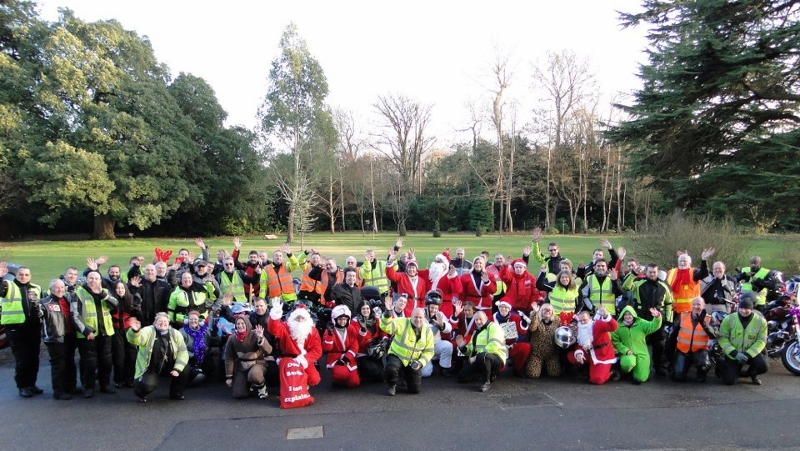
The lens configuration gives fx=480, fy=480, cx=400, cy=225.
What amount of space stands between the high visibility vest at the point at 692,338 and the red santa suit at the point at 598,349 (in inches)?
39.7

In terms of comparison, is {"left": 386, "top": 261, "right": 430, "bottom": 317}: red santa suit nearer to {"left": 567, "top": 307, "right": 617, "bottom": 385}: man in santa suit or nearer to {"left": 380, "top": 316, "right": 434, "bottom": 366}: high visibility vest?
{"left": 380, "top": 316, "right": 434, "bottom": 366}: high visibility vest

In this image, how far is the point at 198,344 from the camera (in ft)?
21.8

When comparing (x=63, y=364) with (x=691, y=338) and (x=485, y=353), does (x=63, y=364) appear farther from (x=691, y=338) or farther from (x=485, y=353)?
(x=691, y=338)

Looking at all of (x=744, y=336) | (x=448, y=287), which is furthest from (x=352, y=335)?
(x=744, y=336)

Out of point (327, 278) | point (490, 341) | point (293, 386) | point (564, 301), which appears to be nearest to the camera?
point (293, 386)

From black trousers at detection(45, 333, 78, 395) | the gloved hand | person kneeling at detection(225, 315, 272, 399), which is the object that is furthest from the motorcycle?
black trousers at detection(45, 333, 78, 395)

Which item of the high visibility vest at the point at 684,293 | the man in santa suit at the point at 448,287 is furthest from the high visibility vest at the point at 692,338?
the man in santa suit at the point at 448,287

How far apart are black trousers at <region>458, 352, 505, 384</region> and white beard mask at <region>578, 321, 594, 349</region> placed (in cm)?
118

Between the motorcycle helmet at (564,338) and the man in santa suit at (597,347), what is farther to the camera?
the motorcycle helmet at (564,338)

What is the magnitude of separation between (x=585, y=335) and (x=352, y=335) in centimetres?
324

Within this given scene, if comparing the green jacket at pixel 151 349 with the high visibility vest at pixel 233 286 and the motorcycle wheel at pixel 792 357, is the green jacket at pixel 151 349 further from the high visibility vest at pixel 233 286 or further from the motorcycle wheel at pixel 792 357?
the motorcycle wheel at pixel 792 357

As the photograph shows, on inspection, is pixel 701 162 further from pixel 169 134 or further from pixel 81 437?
pixel 169 134

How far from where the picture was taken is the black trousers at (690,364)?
6.53 meters

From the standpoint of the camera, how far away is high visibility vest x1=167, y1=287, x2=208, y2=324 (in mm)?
7027
